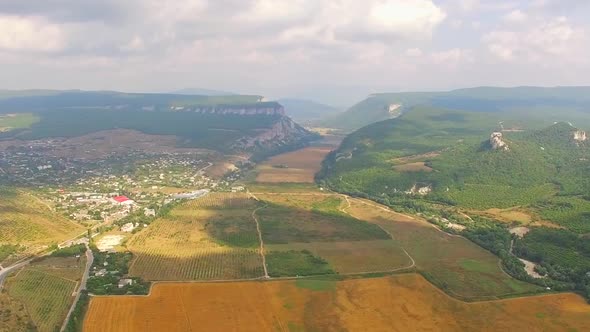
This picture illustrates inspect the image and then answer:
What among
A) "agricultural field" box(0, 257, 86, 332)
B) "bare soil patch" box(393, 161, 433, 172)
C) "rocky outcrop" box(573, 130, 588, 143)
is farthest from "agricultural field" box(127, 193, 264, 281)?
"rocky outcrop" box(573, 130, 588, 143)

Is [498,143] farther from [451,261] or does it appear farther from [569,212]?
[451,261]

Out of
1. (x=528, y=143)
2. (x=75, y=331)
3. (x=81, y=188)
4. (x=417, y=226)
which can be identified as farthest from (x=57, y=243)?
(x=528, y=143)

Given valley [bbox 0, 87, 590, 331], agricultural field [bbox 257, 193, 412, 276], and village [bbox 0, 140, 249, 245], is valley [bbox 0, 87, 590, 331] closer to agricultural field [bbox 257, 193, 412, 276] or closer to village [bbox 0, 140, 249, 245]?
agricultural field [bbox 257, 193, 412, 276]

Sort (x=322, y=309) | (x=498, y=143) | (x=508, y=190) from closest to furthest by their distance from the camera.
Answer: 1. (x=322, y=309)
2. (x=508, y=190)
3. (x=498, y=143)

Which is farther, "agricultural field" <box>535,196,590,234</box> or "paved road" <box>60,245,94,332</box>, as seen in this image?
"agricultural field" <box>535,196,590,234</box>

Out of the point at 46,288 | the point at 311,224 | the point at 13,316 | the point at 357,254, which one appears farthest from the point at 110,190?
the point at 13,316

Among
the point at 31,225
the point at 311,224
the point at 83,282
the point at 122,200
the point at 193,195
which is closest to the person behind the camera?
the point at 83,282
